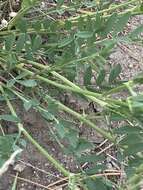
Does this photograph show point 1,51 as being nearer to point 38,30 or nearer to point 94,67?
point 38,30

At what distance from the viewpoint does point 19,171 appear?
1.48 m

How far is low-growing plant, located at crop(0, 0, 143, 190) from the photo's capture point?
3.63 ft

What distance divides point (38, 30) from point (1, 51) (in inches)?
5.4

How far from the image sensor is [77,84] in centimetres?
137

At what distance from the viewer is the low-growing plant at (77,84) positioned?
3.63ft

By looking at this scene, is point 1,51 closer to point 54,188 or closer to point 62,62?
point 62,62

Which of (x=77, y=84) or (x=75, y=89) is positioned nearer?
(x=75, y=89)

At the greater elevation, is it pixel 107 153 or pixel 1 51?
pixel 1 51

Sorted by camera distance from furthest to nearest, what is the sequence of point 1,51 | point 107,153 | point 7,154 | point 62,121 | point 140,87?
1. point 140,87
2. point 107,153
3. point 1,51
4. point 62,121
5. point 7,154

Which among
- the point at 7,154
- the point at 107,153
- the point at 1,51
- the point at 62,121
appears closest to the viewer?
the point at 7,154

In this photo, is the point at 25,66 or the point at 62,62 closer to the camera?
the point at 62,62

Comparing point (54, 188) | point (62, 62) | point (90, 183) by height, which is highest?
point (62, 62)

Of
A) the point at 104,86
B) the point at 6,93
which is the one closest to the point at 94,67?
the point at 104,86

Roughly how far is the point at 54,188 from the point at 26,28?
1.59 ft
